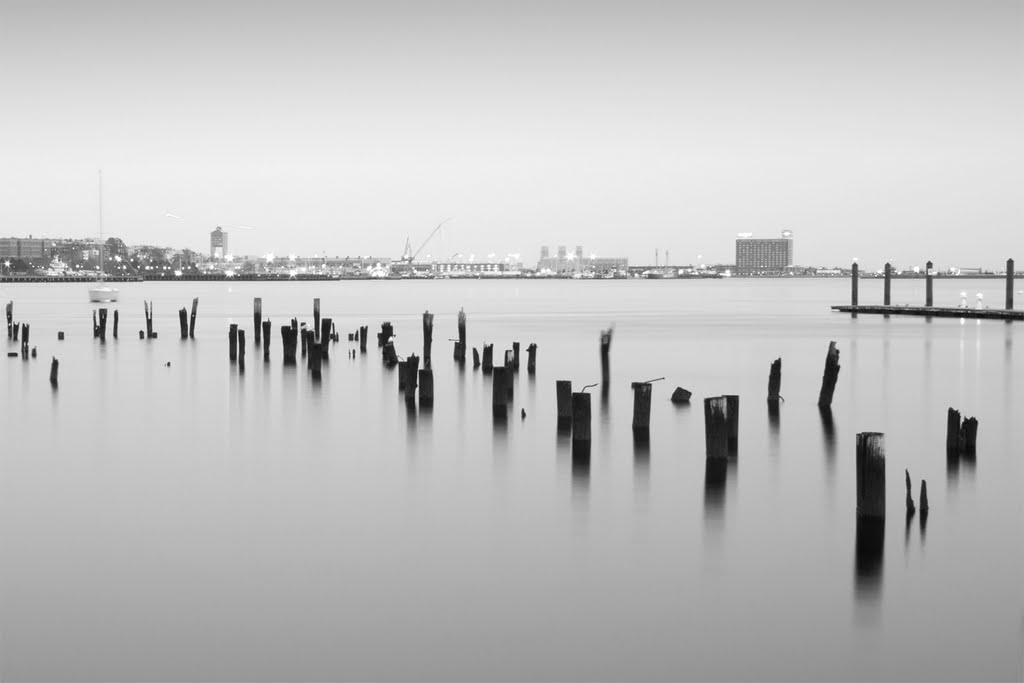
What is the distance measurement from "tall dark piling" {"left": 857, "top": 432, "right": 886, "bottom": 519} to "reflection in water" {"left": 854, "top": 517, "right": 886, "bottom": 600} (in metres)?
0.11

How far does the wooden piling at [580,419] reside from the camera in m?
16.5

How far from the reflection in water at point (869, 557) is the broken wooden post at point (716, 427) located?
11.3 feet

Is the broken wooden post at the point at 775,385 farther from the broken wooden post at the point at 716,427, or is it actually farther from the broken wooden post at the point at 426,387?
the broken wooden post at the point at 716,427

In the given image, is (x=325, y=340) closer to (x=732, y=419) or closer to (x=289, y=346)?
(x=289, y=346)

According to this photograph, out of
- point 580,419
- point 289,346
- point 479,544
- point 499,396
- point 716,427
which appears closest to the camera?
point 479,544

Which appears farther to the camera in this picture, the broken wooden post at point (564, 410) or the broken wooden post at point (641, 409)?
the broken wooden post at point (564, 410)

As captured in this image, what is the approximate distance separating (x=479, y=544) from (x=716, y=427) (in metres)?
4.70

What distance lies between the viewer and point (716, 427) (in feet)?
50.7

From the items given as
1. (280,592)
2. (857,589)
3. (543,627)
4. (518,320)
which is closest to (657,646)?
(543,627)

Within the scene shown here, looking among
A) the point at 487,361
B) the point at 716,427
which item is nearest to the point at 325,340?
the point at 487,361

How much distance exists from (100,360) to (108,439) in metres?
14.7

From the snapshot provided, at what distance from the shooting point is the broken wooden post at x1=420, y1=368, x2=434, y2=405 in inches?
878

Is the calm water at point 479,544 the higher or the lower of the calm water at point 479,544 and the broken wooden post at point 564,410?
the lower

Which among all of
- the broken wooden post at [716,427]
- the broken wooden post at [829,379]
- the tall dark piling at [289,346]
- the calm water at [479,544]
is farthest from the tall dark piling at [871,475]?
the tall dark piling at [289,346]
